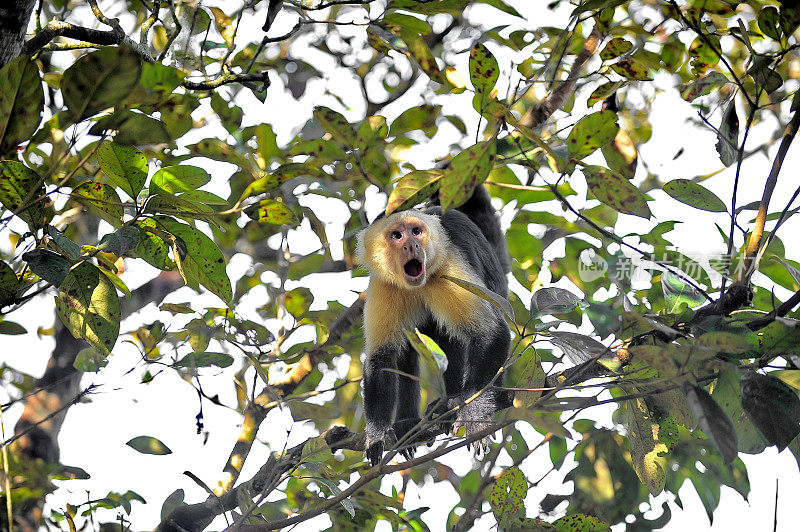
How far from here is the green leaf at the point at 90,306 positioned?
1.49 meters

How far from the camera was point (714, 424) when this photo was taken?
1166 mm

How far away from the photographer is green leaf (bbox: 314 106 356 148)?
1784 millimetres

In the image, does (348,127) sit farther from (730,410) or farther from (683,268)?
(730,410)

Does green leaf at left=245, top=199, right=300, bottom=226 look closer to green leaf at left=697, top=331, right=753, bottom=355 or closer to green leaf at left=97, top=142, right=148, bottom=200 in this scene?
green leaf at left=97, top=142, right=148, bottom=200

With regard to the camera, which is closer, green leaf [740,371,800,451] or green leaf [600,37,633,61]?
green leaf [740,371,800,451]

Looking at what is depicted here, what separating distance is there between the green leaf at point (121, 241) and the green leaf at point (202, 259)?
174 mm

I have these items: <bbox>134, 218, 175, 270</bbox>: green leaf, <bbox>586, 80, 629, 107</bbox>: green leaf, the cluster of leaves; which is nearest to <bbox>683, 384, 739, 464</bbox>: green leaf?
the cluster of leaves

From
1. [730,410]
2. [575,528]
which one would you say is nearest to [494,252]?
[575,528]

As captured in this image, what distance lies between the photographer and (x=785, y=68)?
2783 mm

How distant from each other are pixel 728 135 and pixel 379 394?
70.8 inches


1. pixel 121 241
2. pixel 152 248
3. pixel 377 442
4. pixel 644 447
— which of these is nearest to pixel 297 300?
pixel 377 442

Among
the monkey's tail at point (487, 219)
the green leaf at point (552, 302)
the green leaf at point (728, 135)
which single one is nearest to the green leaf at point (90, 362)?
the green leaf at point (552, 302)

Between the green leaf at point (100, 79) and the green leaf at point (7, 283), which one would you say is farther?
the green leaf at point (7, 283)

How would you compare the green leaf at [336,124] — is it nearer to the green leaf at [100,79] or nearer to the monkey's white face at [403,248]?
the green leaf at [100,79]
